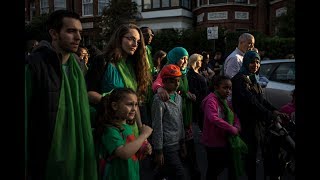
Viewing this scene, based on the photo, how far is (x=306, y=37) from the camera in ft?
3.35

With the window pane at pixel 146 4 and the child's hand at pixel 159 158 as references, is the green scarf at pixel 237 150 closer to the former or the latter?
the child's hand at pixel 159 158

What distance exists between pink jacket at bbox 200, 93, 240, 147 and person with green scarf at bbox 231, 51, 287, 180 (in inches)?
7.3

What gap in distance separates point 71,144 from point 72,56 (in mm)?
645

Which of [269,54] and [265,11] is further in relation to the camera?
[265,11]

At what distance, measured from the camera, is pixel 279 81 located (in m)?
7.55

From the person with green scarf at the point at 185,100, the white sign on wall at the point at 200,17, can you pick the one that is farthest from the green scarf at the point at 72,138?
the white sign on wall at the point at 200,17

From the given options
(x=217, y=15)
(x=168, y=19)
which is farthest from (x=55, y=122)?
(x=168, y=19)

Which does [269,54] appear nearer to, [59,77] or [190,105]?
[190,105]

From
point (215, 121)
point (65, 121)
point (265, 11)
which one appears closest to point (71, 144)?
point (65, 121)

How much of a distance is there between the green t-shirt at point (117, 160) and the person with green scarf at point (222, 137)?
1.40m

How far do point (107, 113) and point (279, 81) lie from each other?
568cm

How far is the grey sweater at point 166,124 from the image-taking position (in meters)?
3.46

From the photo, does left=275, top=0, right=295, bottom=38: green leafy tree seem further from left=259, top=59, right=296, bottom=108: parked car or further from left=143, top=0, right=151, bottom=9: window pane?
left=143, top=0, right=151, bottom=9: window pane

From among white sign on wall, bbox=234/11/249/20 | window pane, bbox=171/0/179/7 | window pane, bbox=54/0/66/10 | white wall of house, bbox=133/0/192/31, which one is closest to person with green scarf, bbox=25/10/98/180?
white sign on wall, bbox=234/11/249/20
